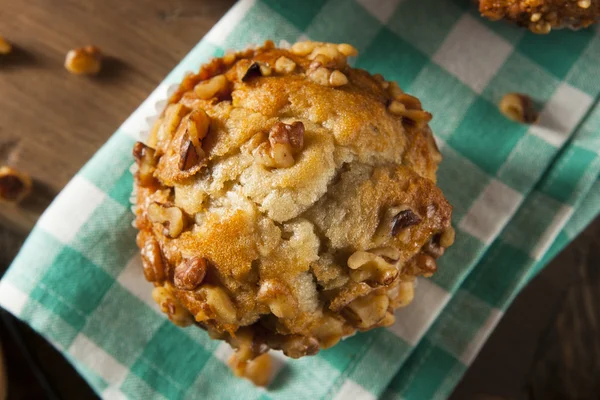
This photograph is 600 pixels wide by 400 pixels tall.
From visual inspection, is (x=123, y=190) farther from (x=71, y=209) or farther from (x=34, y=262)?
(x=34, y=262)

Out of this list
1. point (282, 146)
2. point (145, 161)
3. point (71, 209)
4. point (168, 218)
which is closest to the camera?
point (282, 146)

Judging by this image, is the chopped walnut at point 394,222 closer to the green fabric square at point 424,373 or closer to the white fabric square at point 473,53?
the green fabric square at point 424,373

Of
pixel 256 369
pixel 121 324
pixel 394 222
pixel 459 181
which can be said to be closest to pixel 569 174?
pixel 459 181

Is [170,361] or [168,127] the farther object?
[170,361]

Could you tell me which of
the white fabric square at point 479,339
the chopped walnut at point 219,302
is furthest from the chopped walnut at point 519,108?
the chopped walnut at point 219,302

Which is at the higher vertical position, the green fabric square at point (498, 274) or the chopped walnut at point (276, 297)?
the green fabric square at point (498, 274)

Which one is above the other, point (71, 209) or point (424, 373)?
point (424, 373)
